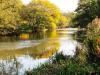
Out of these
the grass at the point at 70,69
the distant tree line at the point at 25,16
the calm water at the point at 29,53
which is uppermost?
the distant tree line at the point at 25,16

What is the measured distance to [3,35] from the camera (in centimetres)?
5581

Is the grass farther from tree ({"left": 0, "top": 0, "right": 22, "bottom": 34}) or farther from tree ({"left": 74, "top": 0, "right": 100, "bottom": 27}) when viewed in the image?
tree ({"left": 0, "top": 0, "right": 22, "bottom": 34})

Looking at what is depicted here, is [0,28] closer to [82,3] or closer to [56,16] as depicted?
[82,3]

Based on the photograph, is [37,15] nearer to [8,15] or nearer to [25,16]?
[25,16]

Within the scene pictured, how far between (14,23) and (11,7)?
4.87m

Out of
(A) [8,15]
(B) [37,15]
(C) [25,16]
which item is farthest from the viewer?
(B) [37,15]

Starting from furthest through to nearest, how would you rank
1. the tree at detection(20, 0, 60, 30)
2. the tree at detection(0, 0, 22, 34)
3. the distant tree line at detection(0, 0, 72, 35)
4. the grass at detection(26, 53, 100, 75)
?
the tree at detection(20, 0, 60, 30), the distant tree line at detection(0, 0, 72, 35), the tree at detection(0, 0, 22, 34), the grass at detection(26, 53, 100, 75)

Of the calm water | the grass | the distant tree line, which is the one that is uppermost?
the distant tree line

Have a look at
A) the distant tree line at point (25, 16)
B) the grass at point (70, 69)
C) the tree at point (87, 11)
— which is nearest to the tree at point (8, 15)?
the distant tree line at point (25, 16)

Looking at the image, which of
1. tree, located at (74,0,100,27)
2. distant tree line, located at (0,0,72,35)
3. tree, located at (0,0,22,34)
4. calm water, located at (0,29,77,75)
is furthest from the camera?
distant tree line, located at (0,0,72,35)

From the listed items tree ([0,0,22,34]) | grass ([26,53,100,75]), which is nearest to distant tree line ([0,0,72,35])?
tree ([0,0,22,34])

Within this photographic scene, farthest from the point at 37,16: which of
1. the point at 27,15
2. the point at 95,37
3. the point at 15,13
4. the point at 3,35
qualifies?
the point at 95,37

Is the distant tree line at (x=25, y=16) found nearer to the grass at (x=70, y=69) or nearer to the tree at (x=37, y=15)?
the tree at (x=37, y=15)

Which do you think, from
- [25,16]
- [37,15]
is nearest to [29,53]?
[25,16]
